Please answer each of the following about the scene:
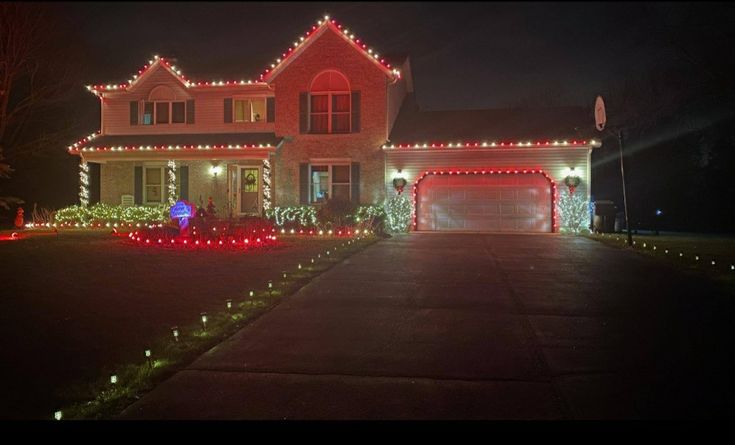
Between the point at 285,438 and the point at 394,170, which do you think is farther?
the point at 394,170

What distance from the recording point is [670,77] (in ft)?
64.8

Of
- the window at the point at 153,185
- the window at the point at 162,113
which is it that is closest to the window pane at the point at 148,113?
the window at the point at 162,113

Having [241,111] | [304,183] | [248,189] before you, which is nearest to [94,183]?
[248,189]

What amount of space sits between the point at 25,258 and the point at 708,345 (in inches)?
514

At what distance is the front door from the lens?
Answer: 24500mm

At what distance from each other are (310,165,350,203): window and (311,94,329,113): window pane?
2011 millimetres

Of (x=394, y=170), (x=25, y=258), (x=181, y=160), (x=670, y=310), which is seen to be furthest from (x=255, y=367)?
(x=181, y=160)

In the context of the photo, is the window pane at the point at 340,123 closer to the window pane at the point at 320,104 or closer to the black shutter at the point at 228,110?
the window pane at the point at 320,104

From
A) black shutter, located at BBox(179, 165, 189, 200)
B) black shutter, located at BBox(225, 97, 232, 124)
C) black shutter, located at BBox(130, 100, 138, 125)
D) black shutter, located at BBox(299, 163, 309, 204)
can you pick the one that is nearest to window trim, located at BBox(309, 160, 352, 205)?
black shutter, located at BBox(299, 163, 309, 204)

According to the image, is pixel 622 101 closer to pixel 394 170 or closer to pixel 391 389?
pixel 394 170

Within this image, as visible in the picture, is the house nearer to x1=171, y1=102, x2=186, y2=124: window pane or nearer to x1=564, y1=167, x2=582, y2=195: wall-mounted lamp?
x1=171, y1=102, x2=186, y2=124: window pane

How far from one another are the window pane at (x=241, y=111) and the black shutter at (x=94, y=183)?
639 cm

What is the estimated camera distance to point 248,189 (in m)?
24.8

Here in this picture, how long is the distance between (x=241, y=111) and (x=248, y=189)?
2976 mm
